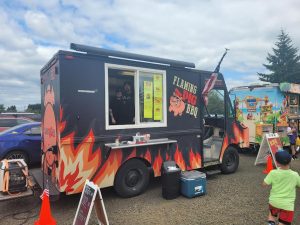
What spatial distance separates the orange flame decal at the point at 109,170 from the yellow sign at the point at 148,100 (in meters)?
1.05

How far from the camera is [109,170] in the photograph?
5262mm

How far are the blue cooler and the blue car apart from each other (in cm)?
496

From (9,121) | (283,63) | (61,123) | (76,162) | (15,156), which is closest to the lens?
(61,123)

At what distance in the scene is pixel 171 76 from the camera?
6215mm

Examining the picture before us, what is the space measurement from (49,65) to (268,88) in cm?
853

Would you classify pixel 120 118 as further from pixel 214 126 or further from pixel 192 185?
pixel 214 126

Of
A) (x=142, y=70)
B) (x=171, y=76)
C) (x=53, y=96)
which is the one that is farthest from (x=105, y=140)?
(x=171, y=76)

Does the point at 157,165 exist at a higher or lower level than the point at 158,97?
lower

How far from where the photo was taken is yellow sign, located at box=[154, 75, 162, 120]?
6.00 metres

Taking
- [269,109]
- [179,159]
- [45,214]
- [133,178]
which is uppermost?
[269,109]

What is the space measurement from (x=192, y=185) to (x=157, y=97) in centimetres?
200

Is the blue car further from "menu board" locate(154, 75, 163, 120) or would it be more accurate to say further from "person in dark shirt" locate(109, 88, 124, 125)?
"menu board" locate(154, 75, 163, 120)

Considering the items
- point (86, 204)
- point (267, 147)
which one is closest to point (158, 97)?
point (86, 204)

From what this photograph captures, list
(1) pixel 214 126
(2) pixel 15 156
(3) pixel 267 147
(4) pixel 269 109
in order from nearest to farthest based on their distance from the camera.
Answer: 1. (1) pixel 214 126
2. (2) pixel 15 156
3. (3) pixel 267 147
4. (4) pixel 269 109
